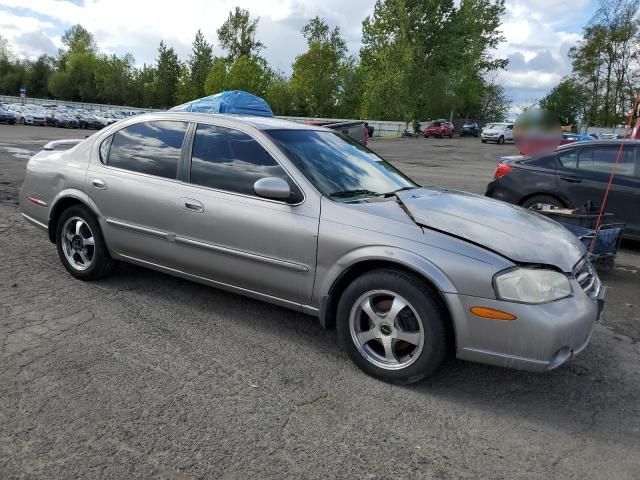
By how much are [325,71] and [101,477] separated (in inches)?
2566

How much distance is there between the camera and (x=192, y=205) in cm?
384

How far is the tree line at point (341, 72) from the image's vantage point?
179 ft

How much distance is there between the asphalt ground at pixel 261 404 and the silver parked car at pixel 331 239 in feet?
1.04

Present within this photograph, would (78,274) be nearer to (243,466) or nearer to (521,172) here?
(243,466)

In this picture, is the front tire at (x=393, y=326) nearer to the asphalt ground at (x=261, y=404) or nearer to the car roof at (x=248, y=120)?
the asphalt ground at (x=261, y=404)

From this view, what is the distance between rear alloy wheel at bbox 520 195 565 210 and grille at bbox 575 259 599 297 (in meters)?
3.69

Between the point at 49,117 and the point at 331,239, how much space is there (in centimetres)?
4494

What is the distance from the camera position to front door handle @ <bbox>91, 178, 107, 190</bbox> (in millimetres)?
4375

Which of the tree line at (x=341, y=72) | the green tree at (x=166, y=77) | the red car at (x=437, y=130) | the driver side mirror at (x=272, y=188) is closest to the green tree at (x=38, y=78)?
the tree line at (x=341, y=72)

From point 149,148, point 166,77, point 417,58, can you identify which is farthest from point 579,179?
point 166,77

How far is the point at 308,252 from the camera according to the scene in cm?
336

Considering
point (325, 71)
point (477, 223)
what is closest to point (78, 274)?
point (477, 223)

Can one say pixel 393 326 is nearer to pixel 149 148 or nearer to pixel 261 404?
pixel 261 404

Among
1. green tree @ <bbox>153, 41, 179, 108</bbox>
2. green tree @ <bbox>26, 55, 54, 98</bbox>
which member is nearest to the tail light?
→ green tree @ <bbox>153, 41, 179, 108</bbox>
